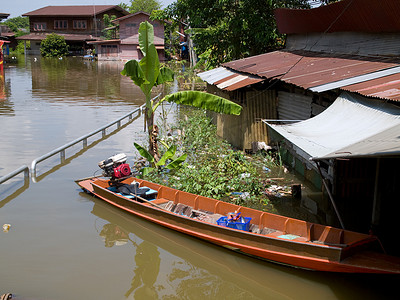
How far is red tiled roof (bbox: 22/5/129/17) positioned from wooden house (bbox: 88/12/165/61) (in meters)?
8.73

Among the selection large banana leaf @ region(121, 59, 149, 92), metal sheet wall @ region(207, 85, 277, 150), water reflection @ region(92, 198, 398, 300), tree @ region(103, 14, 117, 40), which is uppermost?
tree @ region(103, 14, 117, 40)

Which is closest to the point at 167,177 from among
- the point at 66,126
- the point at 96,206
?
the point at 96,206

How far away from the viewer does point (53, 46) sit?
193ft

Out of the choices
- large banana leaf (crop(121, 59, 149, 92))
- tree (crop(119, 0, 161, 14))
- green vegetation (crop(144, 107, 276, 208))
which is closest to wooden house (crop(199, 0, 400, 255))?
green vegetation (crop(144, 107, 276, 208))

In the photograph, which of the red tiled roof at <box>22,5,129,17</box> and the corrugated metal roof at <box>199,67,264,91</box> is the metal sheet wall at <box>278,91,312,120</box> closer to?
the corrugated metal roof at <box>199,67,264,91</box>

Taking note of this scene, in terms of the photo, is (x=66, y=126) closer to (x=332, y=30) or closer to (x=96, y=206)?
(x=96, y=206)

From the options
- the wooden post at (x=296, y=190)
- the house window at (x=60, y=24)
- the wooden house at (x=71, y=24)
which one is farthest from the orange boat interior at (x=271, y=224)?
the house window at (x=60, y=24)

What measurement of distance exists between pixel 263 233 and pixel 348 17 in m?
7.45

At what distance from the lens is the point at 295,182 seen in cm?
1146

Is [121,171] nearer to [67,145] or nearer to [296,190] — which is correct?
[296,190]

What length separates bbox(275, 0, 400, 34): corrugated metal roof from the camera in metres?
10.6

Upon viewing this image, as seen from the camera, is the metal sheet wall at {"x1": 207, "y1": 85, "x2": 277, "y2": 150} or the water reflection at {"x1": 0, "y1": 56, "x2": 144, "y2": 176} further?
the water reflection at {"x1": 0, "y1": 56, "x2": 144, "y2": 176}

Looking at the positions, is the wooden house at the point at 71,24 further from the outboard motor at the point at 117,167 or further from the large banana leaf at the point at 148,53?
the outboard motor at the point at 117,167

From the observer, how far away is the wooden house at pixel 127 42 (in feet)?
174
